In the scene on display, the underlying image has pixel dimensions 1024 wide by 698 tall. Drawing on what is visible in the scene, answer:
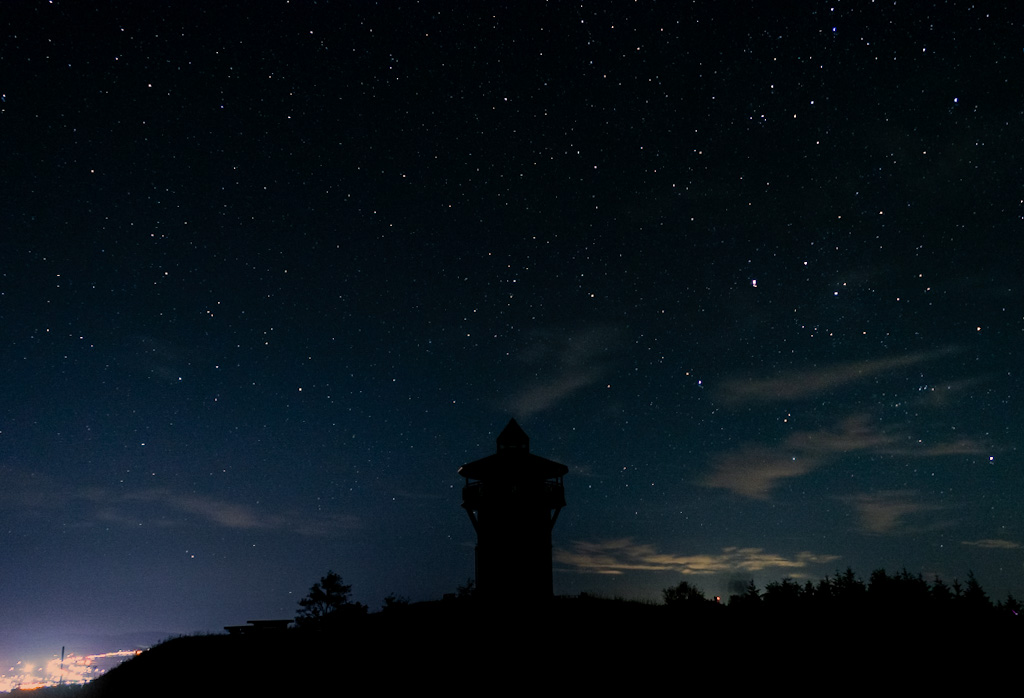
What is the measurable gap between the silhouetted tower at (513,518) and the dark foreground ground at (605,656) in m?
4.98

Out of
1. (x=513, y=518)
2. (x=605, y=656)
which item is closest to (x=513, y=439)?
(x=513, y=518)

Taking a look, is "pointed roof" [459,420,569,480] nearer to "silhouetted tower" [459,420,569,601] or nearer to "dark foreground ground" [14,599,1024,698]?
"silhouetted tower" [459,420,569,601]

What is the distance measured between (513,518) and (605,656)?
1191 cm

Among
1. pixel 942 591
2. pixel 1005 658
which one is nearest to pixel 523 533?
pixel 1005 658

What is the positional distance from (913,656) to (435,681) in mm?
13079

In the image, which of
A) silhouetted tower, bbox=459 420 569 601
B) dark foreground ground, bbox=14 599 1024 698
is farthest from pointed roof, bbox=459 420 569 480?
dark foreground ground, bbox=14 599 1024 698

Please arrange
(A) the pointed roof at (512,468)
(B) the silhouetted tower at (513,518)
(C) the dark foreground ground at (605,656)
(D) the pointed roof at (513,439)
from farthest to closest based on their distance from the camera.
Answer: (D) the pointed roof at (513,439) < (A) the pointed roof at (512,468) < (B) the silhouetted tower at (513,518) < (C) the dark foreground ground at (605,656)

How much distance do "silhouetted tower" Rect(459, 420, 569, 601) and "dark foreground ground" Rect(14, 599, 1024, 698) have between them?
4.98 meters

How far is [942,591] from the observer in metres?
30.1

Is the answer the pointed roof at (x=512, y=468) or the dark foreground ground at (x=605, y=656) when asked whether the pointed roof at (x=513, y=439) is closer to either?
the pointed roof at (x=512, y=468)

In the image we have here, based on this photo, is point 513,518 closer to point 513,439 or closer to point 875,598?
point 513,439

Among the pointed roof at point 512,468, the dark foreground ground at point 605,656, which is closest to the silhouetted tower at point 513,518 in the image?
the pointed roof at point 512,468

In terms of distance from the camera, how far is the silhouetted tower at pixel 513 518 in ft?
92.3

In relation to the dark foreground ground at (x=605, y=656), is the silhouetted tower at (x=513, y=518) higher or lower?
higher
